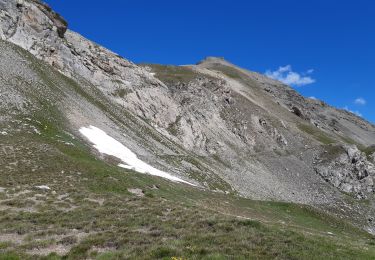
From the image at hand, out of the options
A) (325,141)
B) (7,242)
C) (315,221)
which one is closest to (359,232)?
(315,221)

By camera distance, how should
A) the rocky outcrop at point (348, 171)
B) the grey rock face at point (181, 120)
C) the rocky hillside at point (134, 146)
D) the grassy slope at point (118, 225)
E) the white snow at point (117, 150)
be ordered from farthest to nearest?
the rocky outcrop at point (348, 171) → the grey rock face at point (181, 120) → the white snow at point (117, 150) → the rocky hillside at point (134, 146) → the grassy slope at point (118, 225)

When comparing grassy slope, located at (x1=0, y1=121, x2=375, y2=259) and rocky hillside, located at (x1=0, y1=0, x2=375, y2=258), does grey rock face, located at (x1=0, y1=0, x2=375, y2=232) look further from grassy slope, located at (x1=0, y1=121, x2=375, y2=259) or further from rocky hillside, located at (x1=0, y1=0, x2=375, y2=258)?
grassy slope, located at (x1=0, y1=121, x2=375, y2=259)

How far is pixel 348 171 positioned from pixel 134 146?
62.3 metres

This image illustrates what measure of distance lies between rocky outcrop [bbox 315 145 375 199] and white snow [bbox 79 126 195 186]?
55.5m

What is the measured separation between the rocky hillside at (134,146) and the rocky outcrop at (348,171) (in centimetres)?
31

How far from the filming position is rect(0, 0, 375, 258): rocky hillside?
3172cm

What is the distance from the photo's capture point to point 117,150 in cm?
5091

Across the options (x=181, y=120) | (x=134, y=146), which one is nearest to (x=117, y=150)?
(x=134, y=146)

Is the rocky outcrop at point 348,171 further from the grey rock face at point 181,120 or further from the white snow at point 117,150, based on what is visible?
the white snow at point 117,150

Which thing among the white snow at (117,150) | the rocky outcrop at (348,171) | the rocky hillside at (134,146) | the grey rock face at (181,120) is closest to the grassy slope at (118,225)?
the rocky hillside at (134,146)

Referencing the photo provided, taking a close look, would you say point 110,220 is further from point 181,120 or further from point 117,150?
point 181,120

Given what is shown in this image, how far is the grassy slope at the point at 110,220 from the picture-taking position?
59.9ft

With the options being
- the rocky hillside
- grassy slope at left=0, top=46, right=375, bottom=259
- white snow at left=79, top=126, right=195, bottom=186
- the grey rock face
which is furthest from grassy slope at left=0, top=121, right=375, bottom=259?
the grey rock face

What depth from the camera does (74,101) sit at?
202 ft
